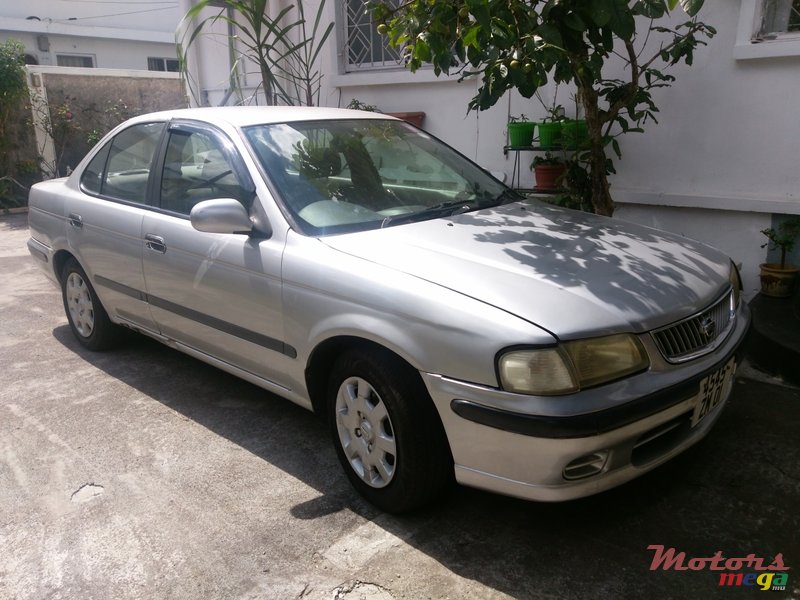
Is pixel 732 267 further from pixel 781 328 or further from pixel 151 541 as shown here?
pixel 151 541

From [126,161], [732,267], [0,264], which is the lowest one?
[0,264]

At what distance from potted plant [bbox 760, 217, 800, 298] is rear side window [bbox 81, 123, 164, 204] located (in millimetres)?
4066

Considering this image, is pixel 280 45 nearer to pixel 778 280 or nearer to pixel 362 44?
pixel 362 44

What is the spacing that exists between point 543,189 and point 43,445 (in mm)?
4091

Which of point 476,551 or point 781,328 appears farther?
point 781,328

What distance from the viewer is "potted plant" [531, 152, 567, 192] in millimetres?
5770

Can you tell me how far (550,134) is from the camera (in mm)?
5594

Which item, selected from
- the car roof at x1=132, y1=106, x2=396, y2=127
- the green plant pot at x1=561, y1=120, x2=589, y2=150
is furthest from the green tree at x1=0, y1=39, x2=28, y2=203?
the green plant pot at x1=561, y1=120, x2=589, y2=150

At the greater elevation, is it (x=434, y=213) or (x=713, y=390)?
(x=434, y=213)

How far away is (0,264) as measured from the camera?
750 centimetres

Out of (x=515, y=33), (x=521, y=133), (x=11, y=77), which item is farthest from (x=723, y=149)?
(x=11, y=77)

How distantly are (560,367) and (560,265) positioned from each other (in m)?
0.58

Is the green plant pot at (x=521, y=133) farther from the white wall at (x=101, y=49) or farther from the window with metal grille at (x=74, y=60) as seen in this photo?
the window with metal grille at (x=74, y=60)

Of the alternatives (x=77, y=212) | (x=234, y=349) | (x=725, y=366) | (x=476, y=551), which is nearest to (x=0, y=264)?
(x=77, y=212)
